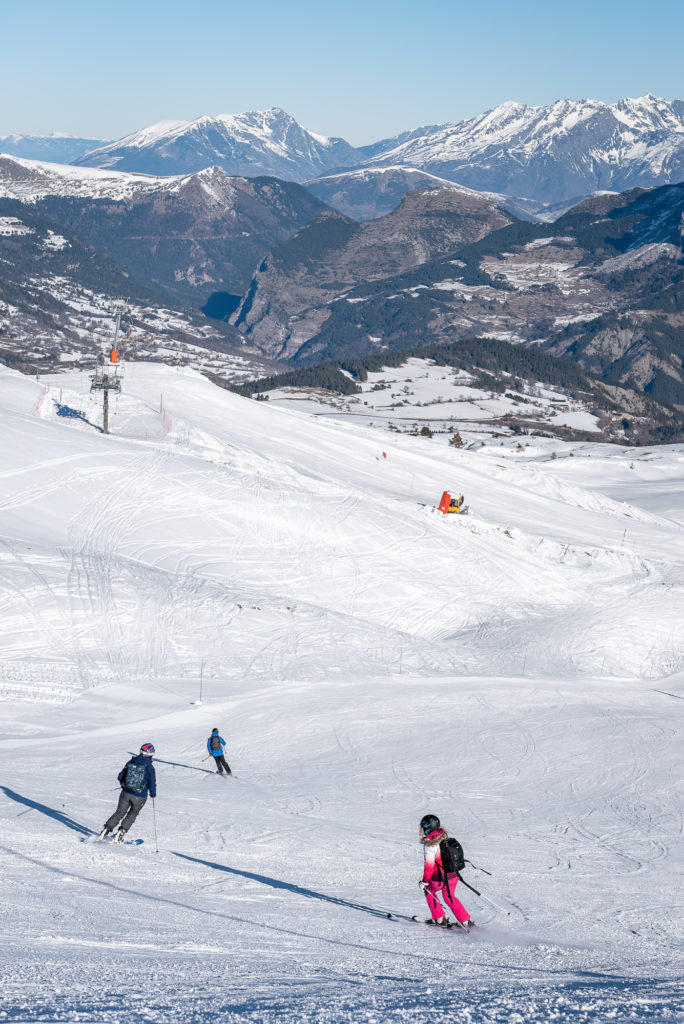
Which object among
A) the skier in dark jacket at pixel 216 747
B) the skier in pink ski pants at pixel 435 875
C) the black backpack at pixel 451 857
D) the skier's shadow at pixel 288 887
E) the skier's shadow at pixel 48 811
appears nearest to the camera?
the black backpack at pixel 451 857

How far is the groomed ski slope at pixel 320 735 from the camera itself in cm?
1204

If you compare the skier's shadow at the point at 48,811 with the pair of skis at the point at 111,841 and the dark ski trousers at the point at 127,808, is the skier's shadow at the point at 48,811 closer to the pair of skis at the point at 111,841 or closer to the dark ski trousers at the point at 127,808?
the pair of skis at the point at 111,841

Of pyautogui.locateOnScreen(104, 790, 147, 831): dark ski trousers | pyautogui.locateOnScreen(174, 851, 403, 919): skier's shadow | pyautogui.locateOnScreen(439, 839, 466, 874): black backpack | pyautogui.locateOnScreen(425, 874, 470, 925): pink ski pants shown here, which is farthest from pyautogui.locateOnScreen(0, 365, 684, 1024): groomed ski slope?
pyautogui.locateOnScreen(439, 839, 466, 874): black backpack

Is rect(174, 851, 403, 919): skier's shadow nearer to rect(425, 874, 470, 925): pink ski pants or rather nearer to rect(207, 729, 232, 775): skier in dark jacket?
rect(425, 874, 470, 925): pink ski pants

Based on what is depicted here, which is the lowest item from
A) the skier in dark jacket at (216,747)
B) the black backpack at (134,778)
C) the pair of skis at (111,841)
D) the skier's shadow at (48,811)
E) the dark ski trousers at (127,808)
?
the skier in dark jacket at (216,747)

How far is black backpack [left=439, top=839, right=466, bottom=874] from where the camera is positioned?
14047 mm

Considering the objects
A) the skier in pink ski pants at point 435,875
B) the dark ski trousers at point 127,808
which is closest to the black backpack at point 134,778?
the dark ski trousers at point 127,808

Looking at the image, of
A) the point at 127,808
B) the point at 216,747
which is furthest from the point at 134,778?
the point at 216,747

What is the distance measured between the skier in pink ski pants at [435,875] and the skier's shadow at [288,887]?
99cm

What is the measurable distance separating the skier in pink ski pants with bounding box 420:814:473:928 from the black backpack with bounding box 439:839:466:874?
A: 5 cm

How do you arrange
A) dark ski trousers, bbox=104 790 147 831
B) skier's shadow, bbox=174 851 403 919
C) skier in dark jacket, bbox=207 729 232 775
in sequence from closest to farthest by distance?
skier's shadow, bbox=174 851 403 919 → dark ski trousers, bbox=104 790 147 831 → skier in dark jacket, bbox=207 729 232 775

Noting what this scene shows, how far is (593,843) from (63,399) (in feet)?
223

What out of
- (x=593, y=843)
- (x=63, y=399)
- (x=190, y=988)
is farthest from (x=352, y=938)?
(x=63, y=399)

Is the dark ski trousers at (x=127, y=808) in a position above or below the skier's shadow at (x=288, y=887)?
above
